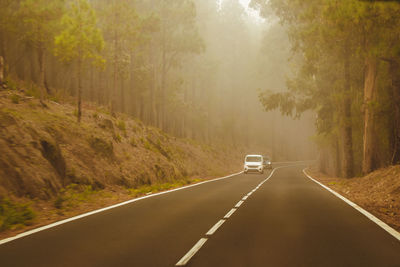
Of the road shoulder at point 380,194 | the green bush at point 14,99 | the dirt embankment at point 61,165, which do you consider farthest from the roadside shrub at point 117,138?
the road shoulder at point 380,194

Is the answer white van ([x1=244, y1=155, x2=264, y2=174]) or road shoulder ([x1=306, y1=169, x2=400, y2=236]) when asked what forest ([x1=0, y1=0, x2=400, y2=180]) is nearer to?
road shoulder ([x1=306, y1=169, x2=400, y2=236])

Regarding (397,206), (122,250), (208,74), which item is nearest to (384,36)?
(397,206)

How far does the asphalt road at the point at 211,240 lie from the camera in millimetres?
6023

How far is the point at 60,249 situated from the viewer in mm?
6566

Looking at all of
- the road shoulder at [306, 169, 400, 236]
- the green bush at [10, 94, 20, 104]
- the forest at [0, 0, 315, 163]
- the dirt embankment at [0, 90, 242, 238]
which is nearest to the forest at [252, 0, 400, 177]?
the road shoulder at [306, 169, 400, 236]

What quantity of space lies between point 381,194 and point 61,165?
12.3 metres

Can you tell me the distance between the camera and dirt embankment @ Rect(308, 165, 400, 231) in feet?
37.1

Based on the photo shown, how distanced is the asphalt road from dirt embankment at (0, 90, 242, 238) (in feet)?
5.40

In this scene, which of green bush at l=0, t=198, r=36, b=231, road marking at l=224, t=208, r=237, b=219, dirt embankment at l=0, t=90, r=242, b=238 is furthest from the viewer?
dirt embankment at l=0, t=90, r=242, b=238

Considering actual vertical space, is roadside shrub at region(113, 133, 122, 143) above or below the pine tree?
below

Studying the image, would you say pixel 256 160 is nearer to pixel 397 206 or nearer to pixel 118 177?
pixel 118 177

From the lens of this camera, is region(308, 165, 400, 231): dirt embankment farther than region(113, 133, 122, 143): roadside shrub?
No

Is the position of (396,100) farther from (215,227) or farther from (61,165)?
(61,165)

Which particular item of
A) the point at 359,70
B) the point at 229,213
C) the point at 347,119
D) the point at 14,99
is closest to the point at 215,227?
the point at 229,213
